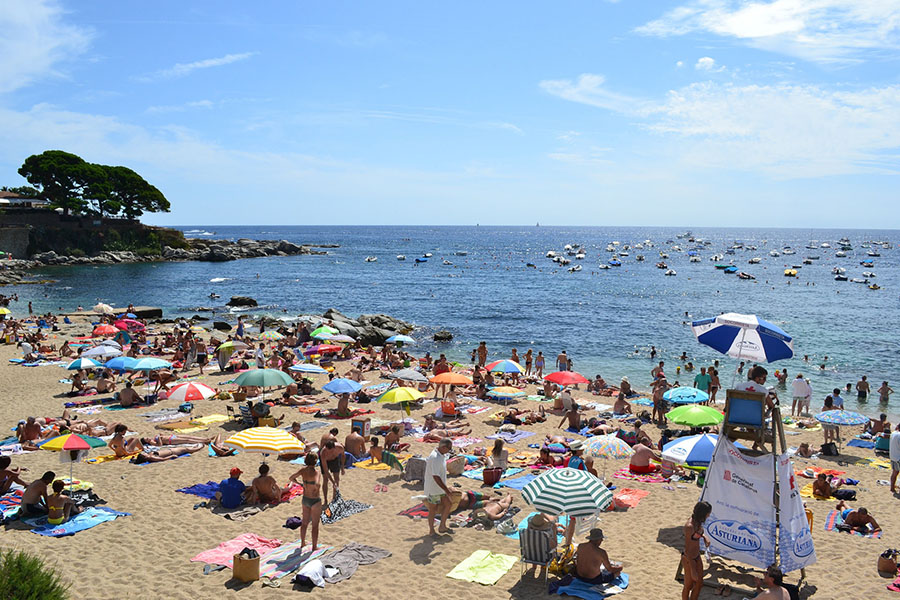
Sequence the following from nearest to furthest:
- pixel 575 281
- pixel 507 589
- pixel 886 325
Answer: pixel 507 589, pixel 886 325, pixel 575 281

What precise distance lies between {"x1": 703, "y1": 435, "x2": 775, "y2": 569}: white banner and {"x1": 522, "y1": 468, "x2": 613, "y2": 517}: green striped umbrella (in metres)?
1.58

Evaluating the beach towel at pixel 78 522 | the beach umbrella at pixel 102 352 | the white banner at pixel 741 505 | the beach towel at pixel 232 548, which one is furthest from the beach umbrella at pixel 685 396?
the beach umbrella at pixel 102 352

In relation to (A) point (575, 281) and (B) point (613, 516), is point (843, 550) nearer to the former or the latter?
(B) point (613, 516)

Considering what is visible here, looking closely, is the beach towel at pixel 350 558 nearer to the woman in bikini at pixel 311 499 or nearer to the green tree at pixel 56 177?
the woman in bikini at pixel 311 499

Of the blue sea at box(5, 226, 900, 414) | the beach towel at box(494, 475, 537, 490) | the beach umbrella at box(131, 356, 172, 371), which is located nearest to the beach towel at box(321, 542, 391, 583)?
the beach towel at box(494, 475, 537, 490)

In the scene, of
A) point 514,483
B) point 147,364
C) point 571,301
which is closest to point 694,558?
point 514,483

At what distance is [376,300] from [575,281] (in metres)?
26.9

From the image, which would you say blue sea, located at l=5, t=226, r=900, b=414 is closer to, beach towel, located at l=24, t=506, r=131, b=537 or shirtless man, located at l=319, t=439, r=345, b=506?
shirtless man, located at l=319, t=439, r=345, b=506

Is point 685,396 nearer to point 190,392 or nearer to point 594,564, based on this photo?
point 594,564

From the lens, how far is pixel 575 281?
2864 inches

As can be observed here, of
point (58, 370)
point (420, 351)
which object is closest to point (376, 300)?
point (420, 351)

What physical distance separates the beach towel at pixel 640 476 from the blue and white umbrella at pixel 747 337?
402cm

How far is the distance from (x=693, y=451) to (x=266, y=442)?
7.54 metres

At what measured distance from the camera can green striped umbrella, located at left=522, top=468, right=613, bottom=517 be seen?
8391mm
